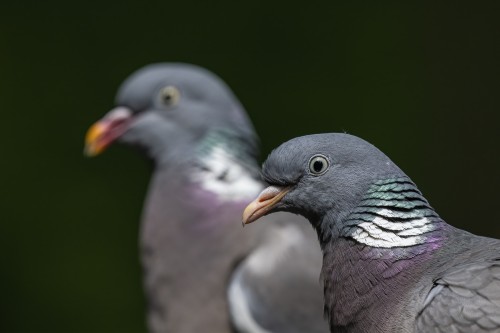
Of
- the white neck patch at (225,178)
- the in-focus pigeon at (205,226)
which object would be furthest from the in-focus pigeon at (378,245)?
the white neck patch at (225,178)

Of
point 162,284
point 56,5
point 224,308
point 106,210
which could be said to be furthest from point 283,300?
point 56,5

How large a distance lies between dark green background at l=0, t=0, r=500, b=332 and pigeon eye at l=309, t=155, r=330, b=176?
3457 millimetres

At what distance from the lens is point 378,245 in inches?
91.3

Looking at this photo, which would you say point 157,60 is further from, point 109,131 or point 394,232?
point 394,232

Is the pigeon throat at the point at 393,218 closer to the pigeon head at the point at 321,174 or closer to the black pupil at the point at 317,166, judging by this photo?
the pigeon head at the point at 321,174

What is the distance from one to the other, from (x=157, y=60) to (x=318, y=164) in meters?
3.73

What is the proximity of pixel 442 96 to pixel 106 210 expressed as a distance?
2.13 metres

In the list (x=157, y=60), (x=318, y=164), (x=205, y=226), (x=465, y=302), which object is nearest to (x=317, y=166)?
(x=318, y=164)

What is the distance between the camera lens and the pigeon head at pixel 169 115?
3711 mm

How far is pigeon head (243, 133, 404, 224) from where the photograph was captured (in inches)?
94.8

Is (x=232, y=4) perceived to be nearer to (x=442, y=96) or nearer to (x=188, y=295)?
(x=442, y=96)

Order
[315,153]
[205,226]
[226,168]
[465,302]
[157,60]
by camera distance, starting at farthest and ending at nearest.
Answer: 1. [157,60]
2. [226,168]
3. [205,226]
4. [315,153]
5. [465,302]

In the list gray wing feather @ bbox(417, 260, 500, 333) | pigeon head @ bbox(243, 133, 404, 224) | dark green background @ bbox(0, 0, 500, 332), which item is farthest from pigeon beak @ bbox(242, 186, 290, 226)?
dark green background @ bbox(0, 0, 500, 332)

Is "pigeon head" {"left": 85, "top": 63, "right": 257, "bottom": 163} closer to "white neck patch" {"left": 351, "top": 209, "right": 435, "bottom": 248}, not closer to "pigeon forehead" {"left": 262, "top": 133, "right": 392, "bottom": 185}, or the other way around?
"pigeon forehead" {"left": 262, "top": 133, "right": 392, "bottom": 185}
